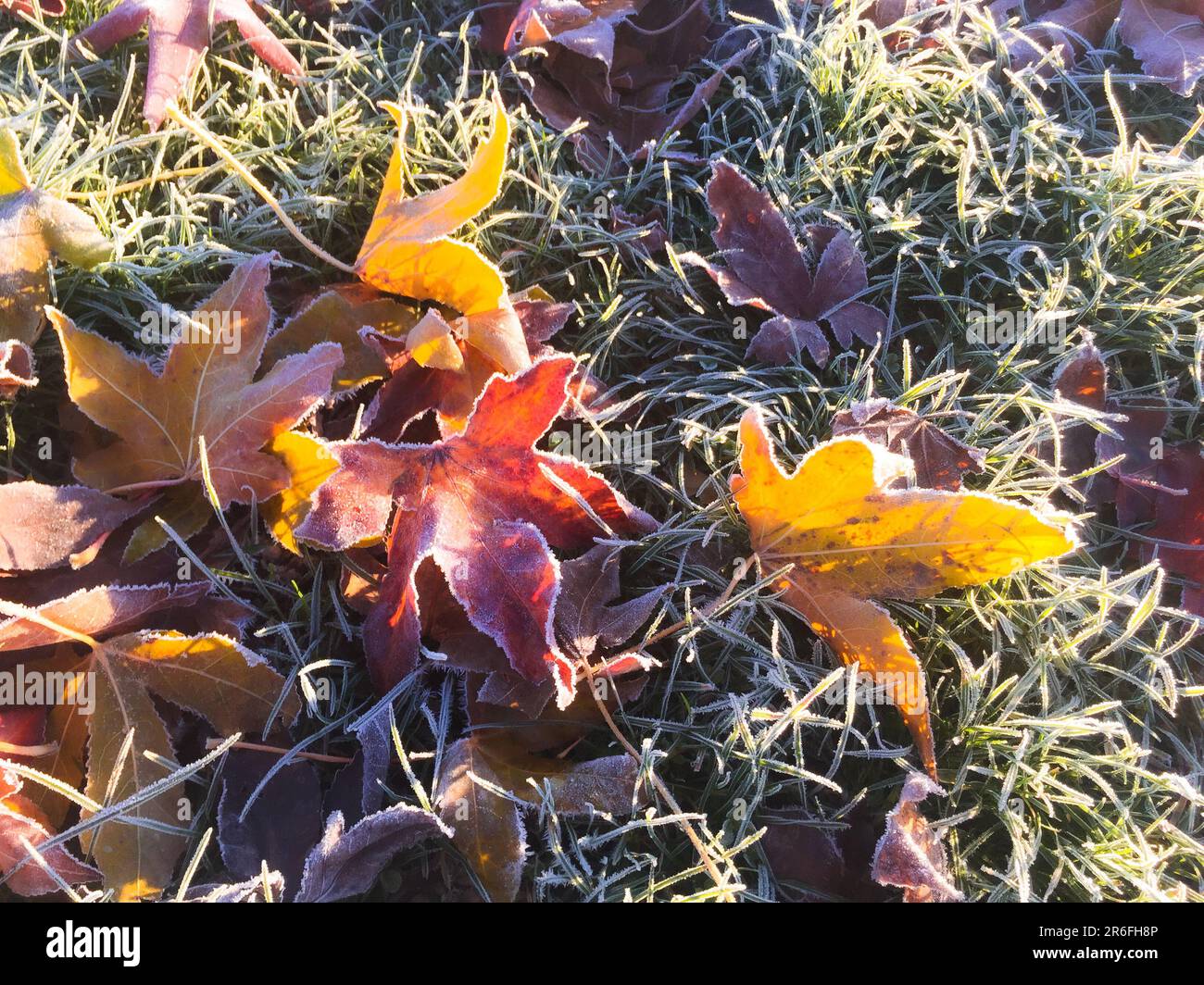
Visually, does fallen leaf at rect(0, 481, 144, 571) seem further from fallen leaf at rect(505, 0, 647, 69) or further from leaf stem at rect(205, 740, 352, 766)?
fallen leaf at rect(505, 0, 647, 69)

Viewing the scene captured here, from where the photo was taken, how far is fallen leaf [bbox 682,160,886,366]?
1555 mm

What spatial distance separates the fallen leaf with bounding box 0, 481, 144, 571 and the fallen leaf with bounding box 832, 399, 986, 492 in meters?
1.11

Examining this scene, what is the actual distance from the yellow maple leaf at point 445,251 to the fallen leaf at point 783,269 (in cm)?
42

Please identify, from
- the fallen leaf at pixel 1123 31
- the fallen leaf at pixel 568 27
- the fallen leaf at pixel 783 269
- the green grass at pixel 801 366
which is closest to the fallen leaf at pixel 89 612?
the green grass at pixel 801 366

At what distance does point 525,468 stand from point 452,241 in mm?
350

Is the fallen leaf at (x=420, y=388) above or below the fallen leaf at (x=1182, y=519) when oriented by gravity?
above

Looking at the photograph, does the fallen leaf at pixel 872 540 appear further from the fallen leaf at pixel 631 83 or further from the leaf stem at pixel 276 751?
the fallen leaf at pixel 631 83

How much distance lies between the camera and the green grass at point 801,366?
1.29 metres

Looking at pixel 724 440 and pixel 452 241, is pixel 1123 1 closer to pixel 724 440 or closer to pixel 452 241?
pixel 724 440

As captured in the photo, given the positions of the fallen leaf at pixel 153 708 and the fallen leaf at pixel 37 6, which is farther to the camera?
the fallen leaf at pixel 37 6

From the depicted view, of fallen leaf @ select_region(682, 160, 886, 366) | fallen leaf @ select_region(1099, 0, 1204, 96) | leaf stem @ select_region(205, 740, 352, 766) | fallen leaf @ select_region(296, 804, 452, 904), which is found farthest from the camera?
fallen leaf @ select_region(1099, 0, 1204, 96)

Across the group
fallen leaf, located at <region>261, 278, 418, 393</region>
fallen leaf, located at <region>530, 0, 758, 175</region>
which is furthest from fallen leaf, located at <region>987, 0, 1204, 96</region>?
fallen leaf, located at <region>261, 278, 418, 393</region>

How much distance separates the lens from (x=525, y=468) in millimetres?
1264
